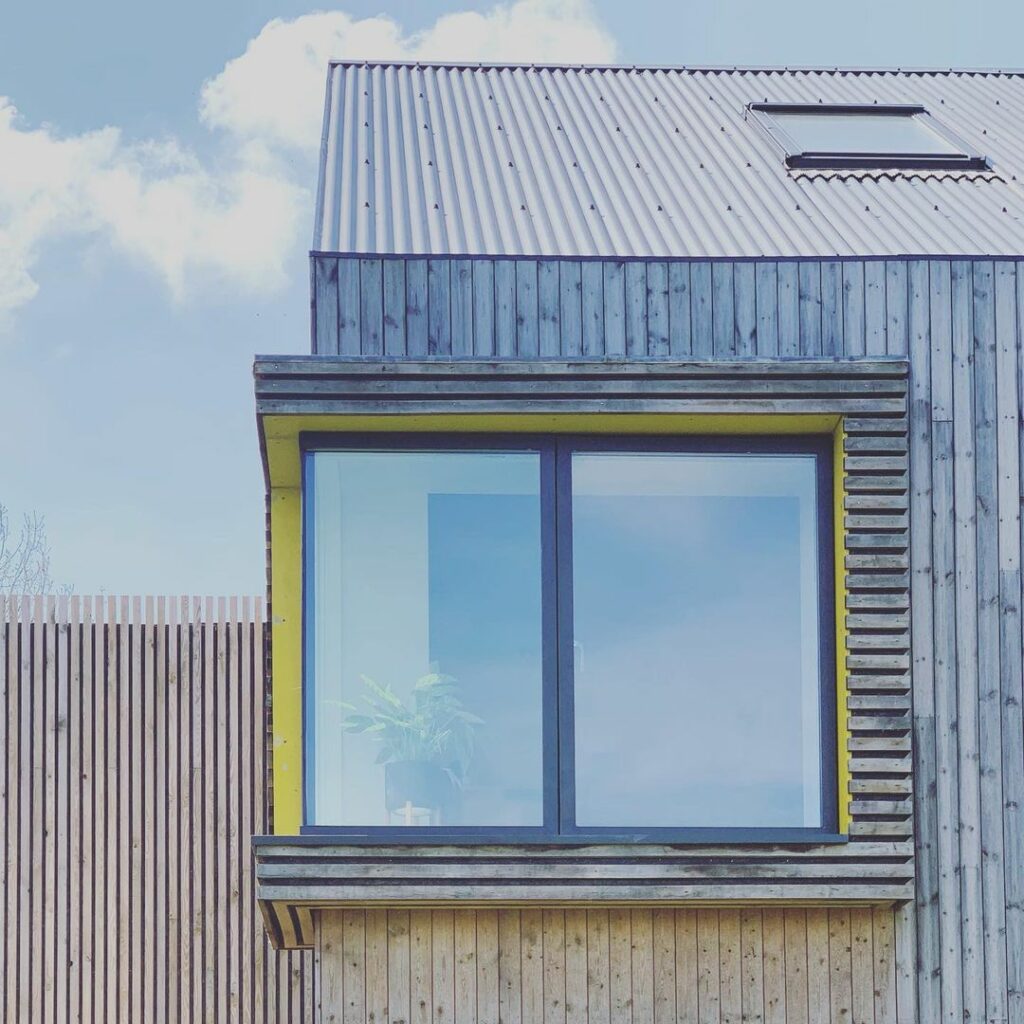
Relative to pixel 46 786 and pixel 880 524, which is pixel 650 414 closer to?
pixel 880 524

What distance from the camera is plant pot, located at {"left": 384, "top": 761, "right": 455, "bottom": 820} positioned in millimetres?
5352

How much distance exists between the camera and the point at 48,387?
2336 cm

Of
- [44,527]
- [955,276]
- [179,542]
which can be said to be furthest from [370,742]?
[179,542]

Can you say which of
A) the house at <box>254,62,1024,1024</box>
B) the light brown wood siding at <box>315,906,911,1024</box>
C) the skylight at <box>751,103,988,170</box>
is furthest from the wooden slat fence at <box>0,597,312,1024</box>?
the skylight at <box>751,103,988,170</box>

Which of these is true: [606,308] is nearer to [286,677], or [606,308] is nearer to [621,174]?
[621,174]

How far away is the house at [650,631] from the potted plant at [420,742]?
1cm

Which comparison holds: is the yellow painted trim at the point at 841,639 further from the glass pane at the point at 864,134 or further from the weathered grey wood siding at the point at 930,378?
the glass pane at the point at 864,134

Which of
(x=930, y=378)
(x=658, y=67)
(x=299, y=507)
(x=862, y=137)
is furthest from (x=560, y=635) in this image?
(x=658, y=67)

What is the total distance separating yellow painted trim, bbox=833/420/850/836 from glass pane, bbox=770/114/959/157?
1.99m

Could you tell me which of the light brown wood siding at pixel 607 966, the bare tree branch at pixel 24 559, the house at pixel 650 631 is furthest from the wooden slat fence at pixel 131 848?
the bare tree branch at pixel 24 559

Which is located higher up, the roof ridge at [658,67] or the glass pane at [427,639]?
the roof ridge at [658,67]

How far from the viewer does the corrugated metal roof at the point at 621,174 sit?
588 centimetres

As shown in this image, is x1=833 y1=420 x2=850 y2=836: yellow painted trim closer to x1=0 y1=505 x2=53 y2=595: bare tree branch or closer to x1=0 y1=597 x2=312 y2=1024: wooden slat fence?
x1=0 y1=597 x2=312 y2=1024: wooden slat fence

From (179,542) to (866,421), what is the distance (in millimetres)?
17122
